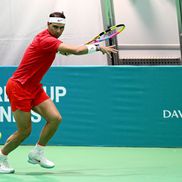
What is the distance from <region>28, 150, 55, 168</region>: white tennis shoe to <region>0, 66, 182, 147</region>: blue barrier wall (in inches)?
96.5

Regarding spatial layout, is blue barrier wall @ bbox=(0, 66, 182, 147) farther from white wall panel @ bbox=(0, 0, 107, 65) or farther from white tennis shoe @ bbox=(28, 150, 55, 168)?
white wall panel @ bbox=(0, 0, 107, 65)

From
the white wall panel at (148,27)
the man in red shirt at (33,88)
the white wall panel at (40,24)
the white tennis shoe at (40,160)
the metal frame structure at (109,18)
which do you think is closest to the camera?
the man in red shirt at (33,88)

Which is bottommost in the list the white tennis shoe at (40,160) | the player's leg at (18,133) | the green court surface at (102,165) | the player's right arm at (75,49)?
the green court surface at (102,165)

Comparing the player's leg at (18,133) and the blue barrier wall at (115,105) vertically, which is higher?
the player's leg at (18,133)

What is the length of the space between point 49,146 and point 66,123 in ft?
1.51

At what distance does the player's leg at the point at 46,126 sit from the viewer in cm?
768

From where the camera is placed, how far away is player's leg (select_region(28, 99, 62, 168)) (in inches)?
302

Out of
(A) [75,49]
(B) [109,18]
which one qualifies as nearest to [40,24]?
(B) [109,18]

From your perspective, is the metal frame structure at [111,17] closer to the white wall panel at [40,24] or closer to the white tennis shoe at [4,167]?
the white wall panel at [40,24]

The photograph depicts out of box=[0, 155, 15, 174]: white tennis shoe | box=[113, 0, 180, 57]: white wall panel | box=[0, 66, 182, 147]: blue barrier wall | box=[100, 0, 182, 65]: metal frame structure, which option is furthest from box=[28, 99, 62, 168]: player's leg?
box=[113, 0, 180, 57]: white wall panel

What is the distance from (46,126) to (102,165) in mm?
1150

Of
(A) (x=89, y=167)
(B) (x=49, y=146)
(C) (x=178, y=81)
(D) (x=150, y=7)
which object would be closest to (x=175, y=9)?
(D) (x=150, y=7)

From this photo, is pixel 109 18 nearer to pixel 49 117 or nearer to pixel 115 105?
pixel 115 105

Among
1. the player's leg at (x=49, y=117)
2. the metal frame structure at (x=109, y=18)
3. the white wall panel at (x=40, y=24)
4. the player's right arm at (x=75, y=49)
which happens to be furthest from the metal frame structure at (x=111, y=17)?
the player's right arm at (x=75, y=49)
